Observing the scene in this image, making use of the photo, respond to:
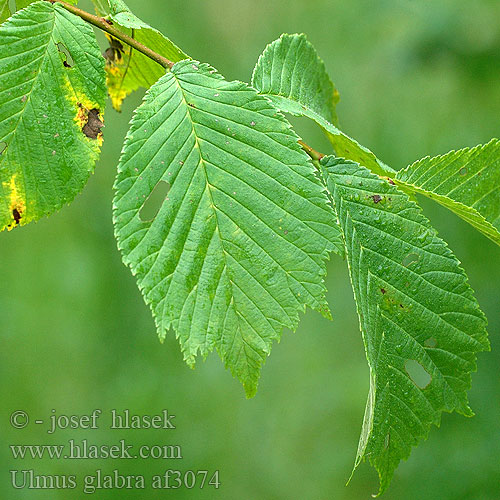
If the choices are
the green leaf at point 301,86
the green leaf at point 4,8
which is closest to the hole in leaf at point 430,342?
the green leaf at point 301,86

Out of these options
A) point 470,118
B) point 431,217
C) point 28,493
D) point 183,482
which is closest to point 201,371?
point 183,482

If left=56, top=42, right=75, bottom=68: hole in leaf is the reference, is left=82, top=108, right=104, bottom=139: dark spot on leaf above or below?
below

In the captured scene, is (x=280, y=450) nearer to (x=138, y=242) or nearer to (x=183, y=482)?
(x=183, y=482)

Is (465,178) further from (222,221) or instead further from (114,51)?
(114,51)

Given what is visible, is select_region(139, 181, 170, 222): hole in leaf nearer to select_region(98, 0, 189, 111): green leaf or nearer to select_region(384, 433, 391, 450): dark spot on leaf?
select_region(98, 0, 189, 111): green leaf

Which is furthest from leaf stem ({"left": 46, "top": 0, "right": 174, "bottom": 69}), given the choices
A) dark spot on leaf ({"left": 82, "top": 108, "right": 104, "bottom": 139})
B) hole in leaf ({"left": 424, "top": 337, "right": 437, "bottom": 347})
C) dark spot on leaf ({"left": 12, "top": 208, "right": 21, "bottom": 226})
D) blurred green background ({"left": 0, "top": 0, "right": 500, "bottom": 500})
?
blurred green background ({"left": 0, "top": 0, "right": 500, "bottom": 500})

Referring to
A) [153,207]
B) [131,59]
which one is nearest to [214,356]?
→ [153,207]

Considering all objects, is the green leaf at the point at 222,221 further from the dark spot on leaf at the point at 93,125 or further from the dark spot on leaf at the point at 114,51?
the dark spot on leaf at the point at 114,51
